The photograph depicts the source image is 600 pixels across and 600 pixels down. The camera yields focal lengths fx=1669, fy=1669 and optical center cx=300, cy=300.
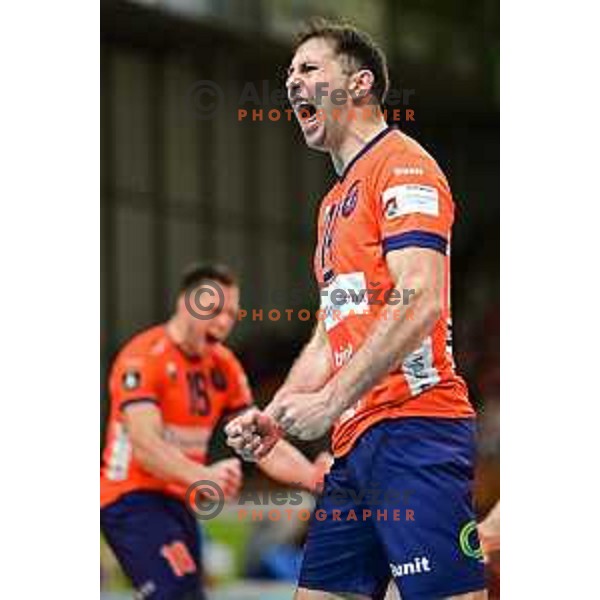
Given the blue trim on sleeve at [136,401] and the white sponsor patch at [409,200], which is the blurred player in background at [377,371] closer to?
the white sponsor patch at [409,200]

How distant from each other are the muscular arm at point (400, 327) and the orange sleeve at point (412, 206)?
32mm

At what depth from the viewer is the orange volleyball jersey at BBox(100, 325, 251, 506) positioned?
472cm

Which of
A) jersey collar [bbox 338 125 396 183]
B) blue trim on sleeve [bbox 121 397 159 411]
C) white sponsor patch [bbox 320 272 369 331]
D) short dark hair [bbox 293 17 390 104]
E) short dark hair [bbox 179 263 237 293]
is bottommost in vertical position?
blue trim on sleeve [bbox 121 397 159 411]

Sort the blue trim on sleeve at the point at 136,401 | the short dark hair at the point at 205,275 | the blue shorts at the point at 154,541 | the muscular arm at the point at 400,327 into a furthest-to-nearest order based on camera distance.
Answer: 1. the blue shorts at the point at 154,541
2. the blue trim on sleeve at the point at 136,401
3. the short dark hair at the point at 205,275
4. the muscular arm at the point at 400,327

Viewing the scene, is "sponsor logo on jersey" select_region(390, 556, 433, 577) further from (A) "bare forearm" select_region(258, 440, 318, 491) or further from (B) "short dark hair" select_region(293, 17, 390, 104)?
(B) "short dark hair" select_region(293, 17, 390, 104)

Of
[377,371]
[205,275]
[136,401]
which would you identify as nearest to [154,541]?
[136,401]

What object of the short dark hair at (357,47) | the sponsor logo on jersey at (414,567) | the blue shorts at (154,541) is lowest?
the blue shorts at (154,541)

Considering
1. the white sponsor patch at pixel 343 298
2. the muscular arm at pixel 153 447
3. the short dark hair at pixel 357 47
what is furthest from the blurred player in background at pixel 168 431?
the short dark hair at pixel 357 47

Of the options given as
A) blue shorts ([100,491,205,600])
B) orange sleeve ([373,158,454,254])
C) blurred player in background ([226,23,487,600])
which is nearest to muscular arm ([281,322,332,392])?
blurred player in background ([226,23,487,600])

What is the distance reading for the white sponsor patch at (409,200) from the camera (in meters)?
3.79

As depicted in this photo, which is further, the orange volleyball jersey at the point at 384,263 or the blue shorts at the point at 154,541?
the blue shorts at the point at 154,541

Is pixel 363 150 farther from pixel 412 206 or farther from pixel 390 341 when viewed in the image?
pixel 390 341

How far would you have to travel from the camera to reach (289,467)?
4.13 meters

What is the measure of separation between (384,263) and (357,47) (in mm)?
584
